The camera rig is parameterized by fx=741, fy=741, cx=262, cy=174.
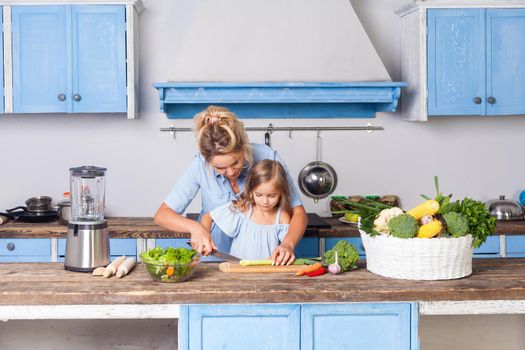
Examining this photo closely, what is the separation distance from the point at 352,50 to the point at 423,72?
19.5 inches

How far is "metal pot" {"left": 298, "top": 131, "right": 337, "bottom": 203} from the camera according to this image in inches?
205

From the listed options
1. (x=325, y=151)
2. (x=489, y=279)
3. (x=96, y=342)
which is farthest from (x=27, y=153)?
(x=489, y=279)

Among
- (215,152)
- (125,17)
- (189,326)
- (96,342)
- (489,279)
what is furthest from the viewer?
(125,17)

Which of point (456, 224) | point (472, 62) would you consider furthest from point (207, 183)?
point (472, 62)

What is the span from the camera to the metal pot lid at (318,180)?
5.21 m

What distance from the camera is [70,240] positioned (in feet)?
10.1

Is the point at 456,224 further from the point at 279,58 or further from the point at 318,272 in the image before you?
the point at 279,58

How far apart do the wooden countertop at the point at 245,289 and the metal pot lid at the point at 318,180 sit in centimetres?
225

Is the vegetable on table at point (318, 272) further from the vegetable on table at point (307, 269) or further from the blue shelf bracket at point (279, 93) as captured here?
the blue shelf bracket at point (279, 93)

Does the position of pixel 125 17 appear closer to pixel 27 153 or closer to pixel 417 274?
pixel 27 153

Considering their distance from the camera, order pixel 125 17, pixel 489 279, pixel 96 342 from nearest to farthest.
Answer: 1. pixel 489 279
2. pixel 96 342
3. pixel 125 17

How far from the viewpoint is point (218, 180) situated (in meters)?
3.72

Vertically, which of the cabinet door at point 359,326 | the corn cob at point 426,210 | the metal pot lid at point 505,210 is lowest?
the cabinet door at point 359,326

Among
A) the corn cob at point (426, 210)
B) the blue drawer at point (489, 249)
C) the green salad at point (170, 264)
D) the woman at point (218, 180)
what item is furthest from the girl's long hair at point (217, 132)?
the blue drawer at point (489, 249)
